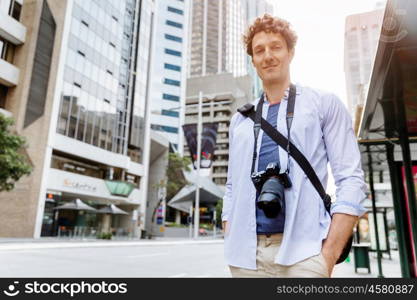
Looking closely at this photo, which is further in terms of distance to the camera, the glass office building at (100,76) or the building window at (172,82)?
the building window at (172,82)

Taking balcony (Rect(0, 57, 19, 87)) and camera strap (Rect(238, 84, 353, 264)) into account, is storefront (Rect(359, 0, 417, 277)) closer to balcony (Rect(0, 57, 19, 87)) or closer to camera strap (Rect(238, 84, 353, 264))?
camera strap (Rect(238, 84, 353, 264))

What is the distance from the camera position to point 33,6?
28.2m

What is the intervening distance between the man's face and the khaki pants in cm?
74

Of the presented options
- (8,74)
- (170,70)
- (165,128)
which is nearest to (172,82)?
(170,70)

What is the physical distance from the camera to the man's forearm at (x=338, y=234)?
136cm

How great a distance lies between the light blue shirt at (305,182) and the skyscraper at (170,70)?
61.9 meters

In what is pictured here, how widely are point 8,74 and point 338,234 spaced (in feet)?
96.1

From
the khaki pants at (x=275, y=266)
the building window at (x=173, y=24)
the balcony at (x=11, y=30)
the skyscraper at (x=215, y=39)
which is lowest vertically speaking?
the khaki pants at (x=275, y=266)

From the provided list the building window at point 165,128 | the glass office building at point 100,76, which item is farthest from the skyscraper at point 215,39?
the glass office building at point 100,76

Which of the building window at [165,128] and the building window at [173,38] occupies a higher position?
the building window at [173,38]

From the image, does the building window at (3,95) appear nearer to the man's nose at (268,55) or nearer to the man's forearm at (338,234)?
the man's nose at (268,55)

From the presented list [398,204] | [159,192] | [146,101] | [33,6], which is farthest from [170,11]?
[398,204]

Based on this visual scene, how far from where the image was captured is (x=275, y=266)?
146cm

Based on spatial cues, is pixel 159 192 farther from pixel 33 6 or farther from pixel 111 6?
pixel 33 6
